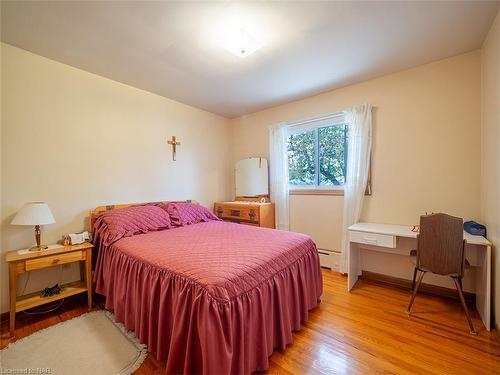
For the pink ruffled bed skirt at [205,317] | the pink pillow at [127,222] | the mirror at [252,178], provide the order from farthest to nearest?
the mirror at [252,178] → the pink pillow at [127,222] → the pink ruffled bed skirt at [205,317]

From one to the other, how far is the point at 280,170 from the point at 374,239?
168 centimetres

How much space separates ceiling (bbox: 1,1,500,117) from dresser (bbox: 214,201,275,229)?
1.77 metres

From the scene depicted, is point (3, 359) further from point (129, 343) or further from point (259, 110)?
point (259, 110)

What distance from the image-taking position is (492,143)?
5.94 ft

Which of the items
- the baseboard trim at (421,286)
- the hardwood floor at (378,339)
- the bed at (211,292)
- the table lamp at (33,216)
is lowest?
the hardwood floor at (378,339)

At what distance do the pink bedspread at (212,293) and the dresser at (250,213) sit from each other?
1.10m

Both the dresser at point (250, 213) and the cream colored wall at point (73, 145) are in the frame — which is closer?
the cream colored wall at point (73, 145)

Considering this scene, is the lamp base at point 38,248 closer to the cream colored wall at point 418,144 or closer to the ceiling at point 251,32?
the ceiling at point 251,32

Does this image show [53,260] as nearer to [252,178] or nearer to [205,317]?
[205,317]

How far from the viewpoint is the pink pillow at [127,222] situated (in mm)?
2152

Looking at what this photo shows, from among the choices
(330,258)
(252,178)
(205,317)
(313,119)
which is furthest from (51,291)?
(313,119)

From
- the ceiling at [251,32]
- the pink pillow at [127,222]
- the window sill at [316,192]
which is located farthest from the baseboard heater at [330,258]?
the ceiling at [251,32]

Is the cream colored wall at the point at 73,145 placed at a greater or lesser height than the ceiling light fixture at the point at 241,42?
lesser

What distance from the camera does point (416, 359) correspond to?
148 centimetres
